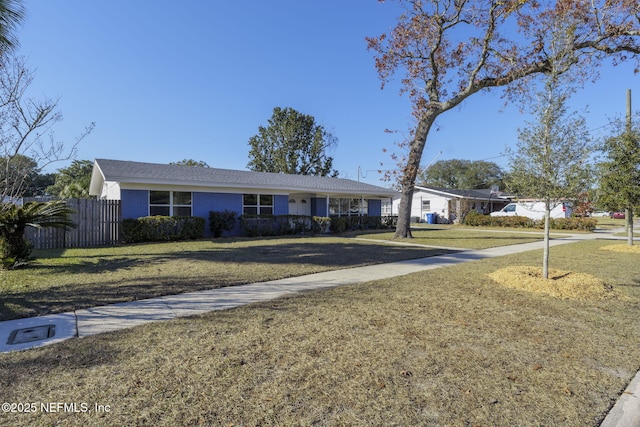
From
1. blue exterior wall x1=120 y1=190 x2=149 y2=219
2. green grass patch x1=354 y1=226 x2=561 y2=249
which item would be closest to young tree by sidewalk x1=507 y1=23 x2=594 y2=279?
green grass patch x1=354 y1=226 x2=561 y2=249

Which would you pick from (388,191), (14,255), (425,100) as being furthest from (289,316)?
(388,191)

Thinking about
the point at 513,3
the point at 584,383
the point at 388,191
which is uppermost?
the point at 513,3

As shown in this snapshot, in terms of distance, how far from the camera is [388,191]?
24.2m

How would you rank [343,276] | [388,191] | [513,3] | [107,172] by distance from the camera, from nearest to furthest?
[343,276] < [513,3] < [107,172] < [388,191]

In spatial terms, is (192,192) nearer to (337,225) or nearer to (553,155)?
(337,225)

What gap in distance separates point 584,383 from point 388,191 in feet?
70.5

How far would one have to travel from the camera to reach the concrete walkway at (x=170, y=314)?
294 cm

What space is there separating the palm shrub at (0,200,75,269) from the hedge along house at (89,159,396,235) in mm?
5673

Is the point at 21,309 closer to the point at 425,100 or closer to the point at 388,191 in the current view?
the point at 425,100

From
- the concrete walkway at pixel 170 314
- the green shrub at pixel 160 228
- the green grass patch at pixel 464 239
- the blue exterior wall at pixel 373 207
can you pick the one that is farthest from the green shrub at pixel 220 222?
Answer: the blue exterior wall at pixel 373 207

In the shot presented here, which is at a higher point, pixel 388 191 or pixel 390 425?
pixel 388 191

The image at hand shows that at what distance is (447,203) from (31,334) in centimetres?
3418

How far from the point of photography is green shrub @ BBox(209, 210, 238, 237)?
1653 cm

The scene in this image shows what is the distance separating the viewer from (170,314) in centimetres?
469
